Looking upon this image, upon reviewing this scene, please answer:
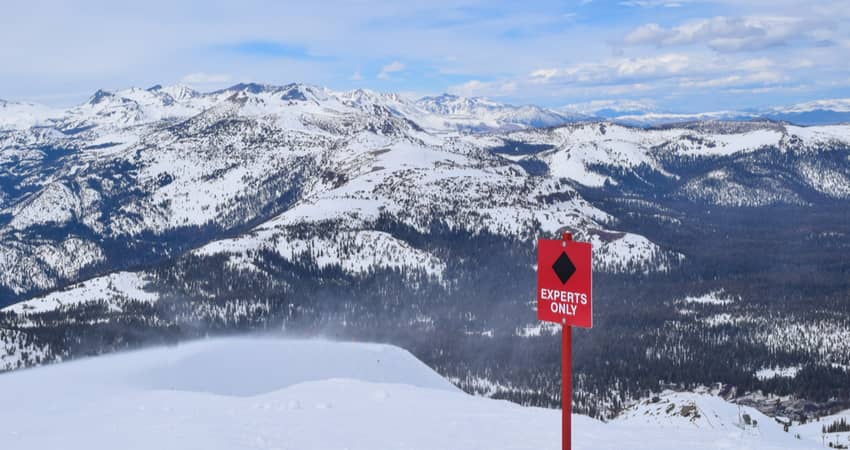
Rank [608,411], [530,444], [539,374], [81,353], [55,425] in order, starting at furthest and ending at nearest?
[539,374] < [81,353] < [608,411] < [55,425] < [530,444]

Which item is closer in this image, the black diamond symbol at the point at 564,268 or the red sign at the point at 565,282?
the red sign at the point at 565,282

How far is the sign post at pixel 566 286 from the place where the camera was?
1664 centimetres

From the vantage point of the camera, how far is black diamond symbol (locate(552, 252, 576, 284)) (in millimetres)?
16891

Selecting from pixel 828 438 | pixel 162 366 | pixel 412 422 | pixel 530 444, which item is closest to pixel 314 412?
pixel 412 422

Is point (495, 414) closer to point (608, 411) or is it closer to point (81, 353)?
point (608, 411)

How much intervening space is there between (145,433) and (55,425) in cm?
497

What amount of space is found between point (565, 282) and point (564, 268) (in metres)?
0.37

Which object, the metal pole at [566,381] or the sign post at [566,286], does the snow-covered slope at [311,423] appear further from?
the sign post at [566,286]

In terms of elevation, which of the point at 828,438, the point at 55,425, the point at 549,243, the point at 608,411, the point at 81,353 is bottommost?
the point at 608,411

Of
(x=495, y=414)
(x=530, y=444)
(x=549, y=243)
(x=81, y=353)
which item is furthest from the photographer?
(x=81, y=353)

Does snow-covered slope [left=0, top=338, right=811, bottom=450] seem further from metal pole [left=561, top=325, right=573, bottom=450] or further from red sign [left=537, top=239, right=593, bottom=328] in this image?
red sign [left=537, top=239, right=593, bottom=328]

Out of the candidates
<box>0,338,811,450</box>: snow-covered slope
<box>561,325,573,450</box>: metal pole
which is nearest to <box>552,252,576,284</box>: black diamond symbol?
<box>561,325,573,450</box>: metal pole

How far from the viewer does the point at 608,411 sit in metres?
149

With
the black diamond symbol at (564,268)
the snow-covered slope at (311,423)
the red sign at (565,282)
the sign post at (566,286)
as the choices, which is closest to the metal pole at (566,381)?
the sign post at (566,286)
